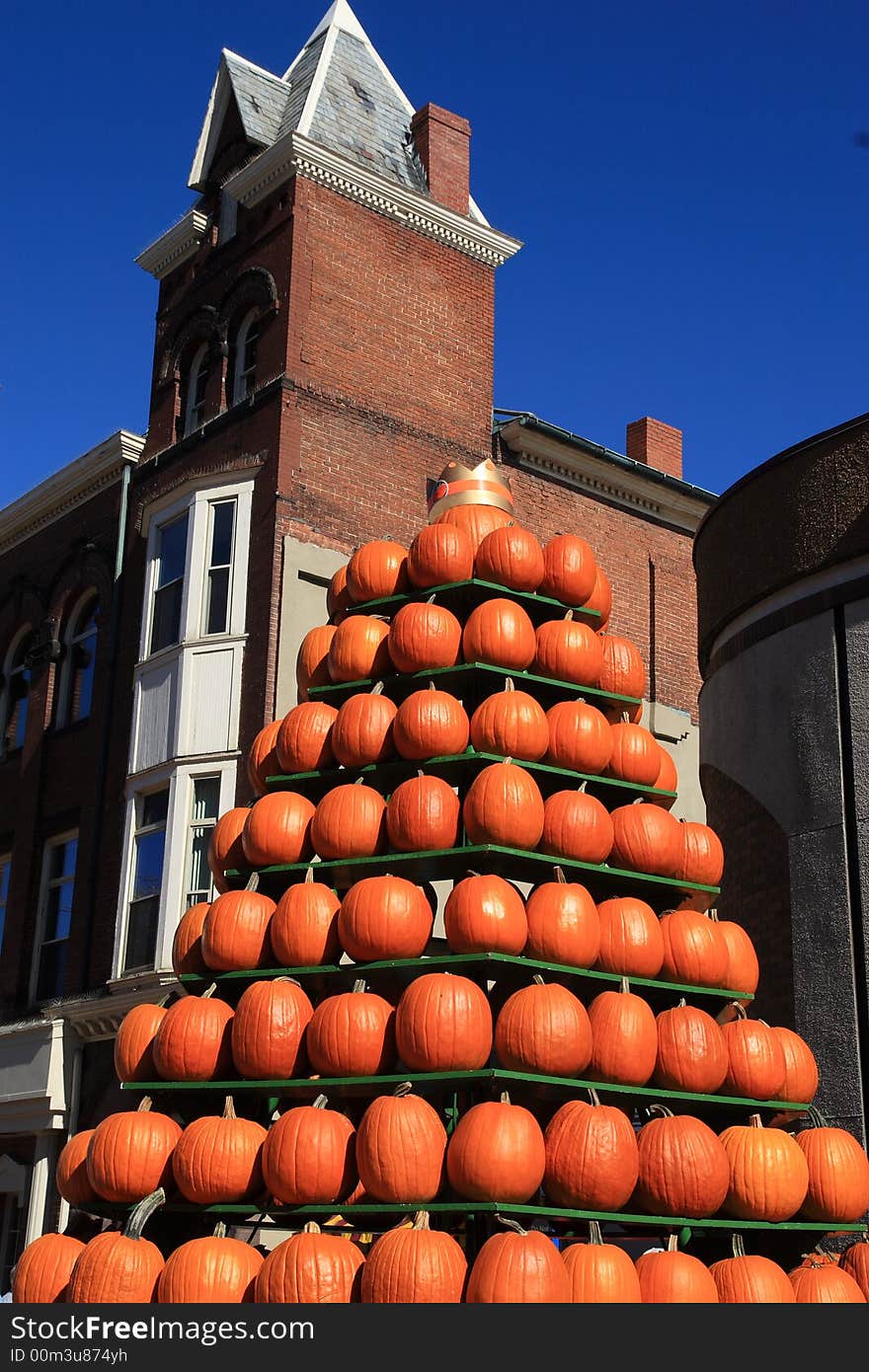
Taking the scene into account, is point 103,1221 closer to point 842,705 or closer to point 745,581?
point 842,705

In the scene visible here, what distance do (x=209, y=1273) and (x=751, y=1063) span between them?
110 inches

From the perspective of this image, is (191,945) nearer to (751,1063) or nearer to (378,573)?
(378,573)

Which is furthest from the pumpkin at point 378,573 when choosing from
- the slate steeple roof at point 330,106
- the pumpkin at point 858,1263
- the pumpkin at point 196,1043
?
the slate steeple roof at point 330,106

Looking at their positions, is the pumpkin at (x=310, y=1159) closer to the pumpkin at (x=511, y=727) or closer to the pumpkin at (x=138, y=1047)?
the pumpkin at (x=138, y=1047)

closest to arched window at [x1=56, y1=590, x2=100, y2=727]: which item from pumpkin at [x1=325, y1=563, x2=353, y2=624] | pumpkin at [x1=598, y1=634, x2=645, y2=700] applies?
pumpkin at [x1=325, y1=563, x2=353, y2=624]

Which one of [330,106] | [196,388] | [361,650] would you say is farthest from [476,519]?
[330,106]

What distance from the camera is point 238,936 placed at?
7715 millimetres

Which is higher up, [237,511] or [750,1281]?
[237,511]

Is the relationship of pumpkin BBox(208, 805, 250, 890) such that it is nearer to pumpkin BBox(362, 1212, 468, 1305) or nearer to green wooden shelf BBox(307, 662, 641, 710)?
green wooden shelf BBox(307, 662, 641, 710)

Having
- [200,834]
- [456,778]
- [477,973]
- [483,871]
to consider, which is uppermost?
[200,834]

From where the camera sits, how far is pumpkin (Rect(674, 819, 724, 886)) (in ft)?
26.8

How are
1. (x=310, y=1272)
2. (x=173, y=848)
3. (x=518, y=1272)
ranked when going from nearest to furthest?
(x=518, y=1272), (x=310, y=1272), (x=173, y=848)

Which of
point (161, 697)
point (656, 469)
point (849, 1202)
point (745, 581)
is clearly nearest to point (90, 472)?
point (161, 697)

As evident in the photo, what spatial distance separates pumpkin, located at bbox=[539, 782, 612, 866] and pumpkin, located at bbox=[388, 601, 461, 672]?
104cm
